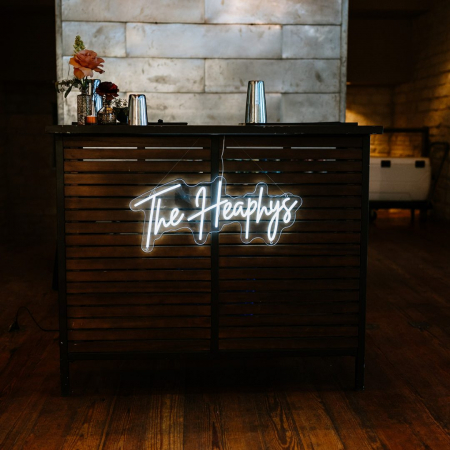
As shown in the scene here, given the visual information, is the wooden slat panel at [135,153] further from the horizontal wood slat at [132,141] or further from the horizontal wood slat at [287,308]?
the horizontal wood slat at [287,308]

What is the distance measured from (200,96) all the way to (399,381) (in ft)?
9.25

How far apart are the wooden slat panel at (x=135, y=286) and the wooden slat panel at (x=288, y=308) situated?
196mm

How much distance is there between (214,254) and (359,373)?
949mm

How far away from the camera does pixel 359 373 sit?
299 cm

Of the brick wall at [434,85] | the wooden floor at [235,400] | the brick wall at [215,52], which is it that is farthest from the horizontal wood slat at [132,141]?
the brick wall at [434,85]

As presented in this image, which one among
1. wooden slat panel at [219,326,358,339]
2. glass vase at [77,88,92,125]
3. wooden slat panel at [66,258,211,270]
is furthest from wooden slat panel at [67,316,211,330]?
glass vase at [77,88,92,125]

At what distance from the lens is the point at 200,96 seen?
193 inches

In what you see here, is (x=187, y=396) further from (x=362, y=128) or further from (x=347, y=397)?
(x=362, y=128)

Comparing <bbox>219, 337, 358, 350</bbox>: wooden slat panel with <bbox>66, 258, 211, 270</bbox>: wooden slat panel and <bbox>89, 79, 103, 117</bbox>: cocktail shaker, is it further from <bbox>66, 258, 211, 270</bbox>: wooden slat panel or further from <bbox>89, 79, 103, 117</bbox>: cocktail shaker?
<bbox>89, 79, 103, 117</bbox>: cocktail shaker

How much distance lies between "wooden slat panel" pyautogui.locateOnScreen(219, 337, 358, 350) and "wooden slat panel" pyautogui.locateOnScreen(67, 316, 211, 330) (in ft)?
0.50

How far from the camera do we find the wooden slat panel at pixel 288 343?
2959 millimetres

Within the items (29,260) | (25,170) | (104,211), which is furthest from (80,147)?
(25,170)

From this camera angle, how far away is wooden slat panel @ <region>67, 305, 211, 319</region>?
2.90 meters

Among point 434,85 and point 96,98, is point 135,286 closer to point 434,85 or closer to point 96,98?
point 96,98
